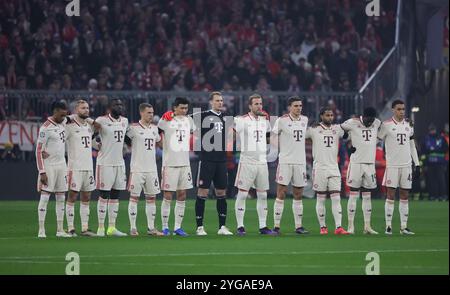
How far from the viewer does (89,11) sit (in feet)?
115

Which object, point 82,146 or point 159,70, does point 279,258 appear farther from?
point 159,70

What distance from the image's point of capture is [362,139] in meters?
20.8

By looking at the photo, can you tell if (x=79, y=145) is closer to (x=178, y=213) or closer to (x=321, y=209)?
(x=178, y=213)

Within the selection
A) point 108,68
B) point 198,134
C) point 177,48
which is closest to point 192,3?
point 177,48

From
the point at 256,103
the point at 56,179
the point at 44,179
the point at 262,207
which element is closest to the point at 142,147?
the point at 56,179

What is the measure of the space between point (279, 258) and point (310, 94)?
16878 mm

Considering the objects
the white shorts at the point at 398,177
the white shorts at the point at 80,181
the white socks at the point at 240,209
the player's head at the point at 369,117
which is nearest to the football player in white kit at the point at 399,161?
the white shorts at the point at 398,177

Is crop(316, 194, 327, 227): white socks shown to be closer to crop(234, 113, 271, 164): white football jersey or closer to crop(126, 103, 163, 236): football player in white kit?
crop(234, 113, 271, 164): white football jersey

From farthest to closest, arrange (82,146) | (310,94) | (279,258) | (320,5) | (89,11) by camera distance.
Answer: (320,5), (89,11), (310,94), (82,146), (279,258)

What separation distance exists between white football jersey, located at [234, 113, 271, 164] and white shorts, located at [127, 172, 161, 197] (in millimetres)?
1649

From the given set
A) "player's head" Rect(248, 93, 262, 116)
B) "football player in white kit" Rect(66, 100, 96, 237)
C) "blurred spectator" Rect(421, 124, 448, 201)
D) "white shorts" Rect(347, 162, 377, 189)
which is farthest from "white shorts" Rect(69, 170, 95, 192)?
"blurred spectator" Rect(421, 124, 448, 201)

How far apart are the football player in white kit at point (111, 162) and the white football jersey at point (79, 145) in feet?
0.91

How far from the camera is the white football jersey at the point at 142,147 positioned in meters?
20.4

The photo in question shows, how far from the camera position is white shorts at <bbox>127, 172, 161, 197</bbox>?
2029cm
